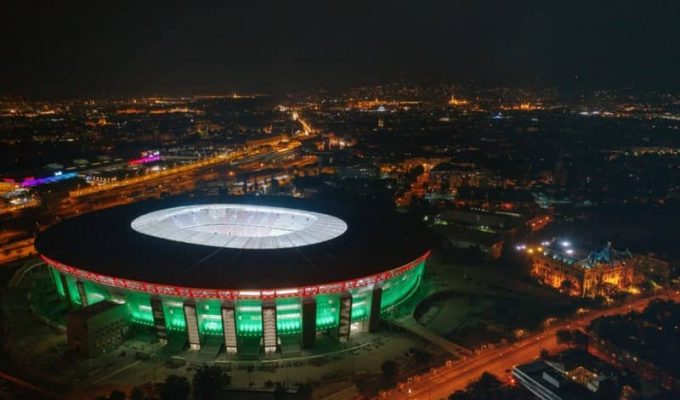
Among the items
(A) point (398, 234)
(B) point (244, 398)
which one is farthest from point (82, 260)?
(A) point (398, 234)

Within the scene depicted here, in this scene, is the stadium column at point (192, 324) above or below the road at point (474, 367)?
above

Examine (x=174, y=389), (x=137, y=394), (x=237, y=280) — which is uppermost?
(x=237, y=280)

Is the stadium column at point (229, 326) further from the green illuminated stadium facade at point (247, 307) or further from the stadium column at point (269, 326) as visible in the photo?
the stadium column at point (269, 326)

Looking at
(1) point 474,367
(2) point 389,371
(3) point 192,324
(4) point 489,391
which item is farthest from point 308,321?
(4) point 489,391

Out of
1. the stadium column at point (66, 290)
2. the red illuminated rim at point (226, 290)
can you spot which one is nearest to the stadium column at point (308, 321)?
the red illuminated rim at point (226, 290)

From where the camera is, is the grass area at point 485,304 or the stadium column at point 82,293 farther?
the grass area at point 485,304

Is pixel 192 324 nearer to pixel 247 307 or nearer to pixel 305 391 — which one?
pixel 247 307

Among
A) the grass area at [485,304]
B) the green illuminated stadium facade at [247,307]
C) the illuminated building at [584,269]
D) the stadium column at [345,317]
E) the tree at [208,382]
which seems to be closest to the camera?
the tree at [208,382]
